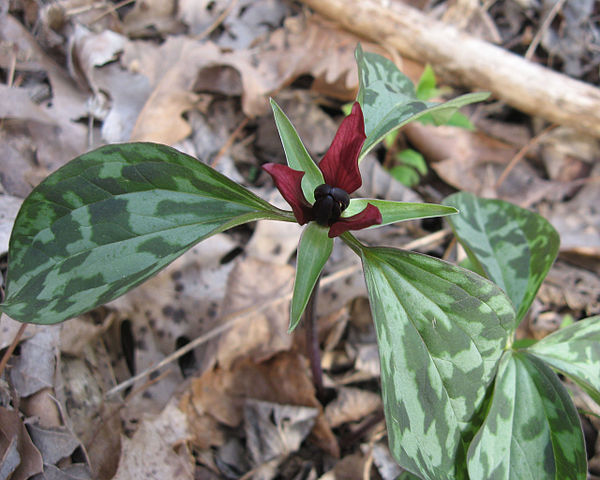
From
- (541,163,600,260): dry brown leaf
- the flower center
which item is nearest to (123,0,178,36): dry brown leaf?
the flower center

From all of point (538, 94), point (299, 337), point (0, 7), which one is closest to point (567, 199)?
point (538, 94)

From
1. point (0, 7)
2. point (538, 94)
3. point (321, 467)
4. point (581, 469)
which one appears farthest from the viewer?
point (538, 94)

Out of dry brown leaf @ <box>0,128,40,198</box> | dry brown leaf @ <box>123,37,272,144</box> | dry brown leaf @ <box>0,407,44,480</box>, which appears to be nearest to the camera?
dry brown leaf @ <box>0,407,44,480</box>

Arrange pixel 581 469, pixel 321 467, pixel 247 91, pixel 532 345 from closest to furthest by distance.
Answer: pixel 581 469 < pixel 532 345 < pixel 321 467 < pixel 247 91

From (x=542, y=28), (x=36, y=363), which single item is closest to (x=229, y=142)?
(x=36, y=363)

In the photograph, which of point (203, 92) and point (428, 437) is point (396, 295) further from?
point (203, 92)

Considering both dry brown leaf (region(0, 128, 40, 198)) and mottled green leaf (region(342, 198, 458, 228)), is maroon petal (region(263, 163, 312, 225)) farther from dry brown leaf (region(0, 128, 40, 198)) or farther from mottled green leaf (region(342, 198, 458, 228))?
dry brown leaf (region(0, 128, 40, 198))
